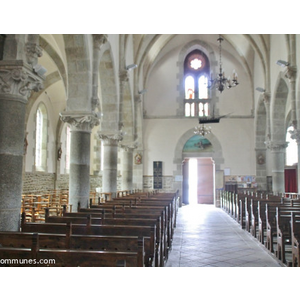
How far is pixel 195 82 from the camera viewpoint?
2402 cm

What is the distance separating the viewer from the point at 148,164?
23.4 metres

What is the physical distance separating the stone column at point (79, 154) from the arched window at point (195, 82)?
47.6 feet

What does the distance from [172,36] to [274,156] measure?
400 inches

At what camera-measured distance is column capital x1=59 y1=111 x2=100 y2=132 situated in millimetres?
9836

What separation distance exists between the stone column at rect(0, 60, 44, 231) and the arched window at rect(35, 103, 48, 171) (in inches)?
518

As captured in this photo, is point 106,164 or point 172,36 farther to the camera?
point 172,36

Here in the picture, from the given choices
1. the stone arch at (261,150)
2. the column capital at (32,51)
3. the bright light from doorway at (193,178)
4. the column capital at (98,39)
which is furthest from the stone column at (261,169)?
the column capital at (32,51)

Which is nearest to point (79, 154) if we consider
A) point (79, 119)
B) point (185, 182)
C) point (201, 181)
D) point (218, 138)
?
point (79, 119)

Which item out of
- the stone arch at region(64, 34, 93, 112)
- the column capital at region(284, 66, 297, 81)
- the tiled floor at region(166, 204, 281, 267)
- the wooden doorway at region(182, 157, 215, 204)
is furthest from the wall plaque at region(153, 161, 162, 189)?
the stone arch at region(64, 34, 93, 112)

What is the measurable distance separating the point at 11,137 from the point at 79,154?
4.25 metres

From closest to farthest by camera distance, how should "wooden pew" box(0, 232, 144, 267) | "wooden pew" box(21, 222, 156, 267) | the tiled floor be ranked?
"wooden pew" box(0, 232, 144, 267) < "wooden pew" box(21, 222, 156, 267) < the tiled floor

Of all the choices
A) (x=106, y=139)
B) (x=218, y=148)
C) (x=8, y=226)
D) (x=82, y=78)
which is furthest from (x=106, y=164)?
(x=218, y=148)

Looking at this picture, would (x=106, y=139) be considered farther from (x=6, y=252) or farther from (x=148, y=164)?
(x=6, y=252)

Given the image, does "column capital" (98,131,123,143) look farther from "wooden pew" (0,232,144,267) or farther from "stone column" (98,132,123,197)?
"wooden pew" (0,232,144,267)
